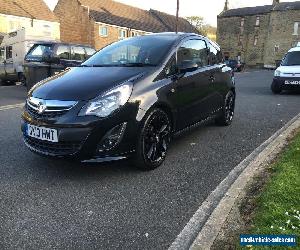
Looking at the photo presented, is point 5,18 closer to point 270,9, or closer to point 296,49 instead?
point 296,49

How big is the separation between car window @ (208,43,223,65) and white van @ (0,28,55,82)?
12.1 metres

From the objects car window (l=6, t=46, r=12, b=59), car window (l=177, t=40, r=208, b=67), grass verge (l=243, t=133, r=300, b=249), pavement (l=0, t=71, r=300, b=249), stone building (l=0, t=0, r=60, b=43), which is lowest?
pavement (l=0, t=71, r=300, b=249)

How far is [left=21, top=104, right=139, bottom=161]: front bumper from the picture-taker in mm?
3898

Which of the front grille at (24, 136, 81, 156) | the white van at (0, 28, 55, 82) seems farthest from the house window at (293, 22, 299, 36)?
the front grille at (24, 136, 81, 156)

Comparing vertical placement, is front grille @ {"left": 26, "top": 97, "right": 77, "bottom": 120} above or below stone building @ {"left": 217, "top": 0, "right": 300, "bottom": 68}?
below

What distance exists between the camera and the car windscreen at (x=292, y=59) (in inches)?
547

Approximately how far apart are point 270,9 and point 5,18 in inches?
1697

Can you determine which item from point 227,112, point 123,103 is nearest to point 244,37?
point 227,112

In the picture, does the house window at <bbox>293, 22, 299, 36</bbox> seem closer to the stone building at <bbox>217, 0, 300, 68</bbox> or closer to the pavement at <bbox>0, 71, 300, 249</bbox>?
the stone building at <bbox>217, 0, 300, 68</bbox>

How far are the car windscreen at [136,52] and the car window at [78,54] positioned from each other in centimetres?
824

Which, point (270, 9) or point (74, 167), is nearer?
point (74, 167)

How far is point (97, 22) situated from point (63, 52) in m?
30.3

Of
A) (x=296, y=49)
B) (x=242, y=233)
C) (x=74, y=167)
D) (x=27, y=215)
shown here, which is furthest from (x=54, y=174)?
(x=296, y=49)

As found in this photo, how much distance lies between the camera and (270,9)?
60.4 metres
